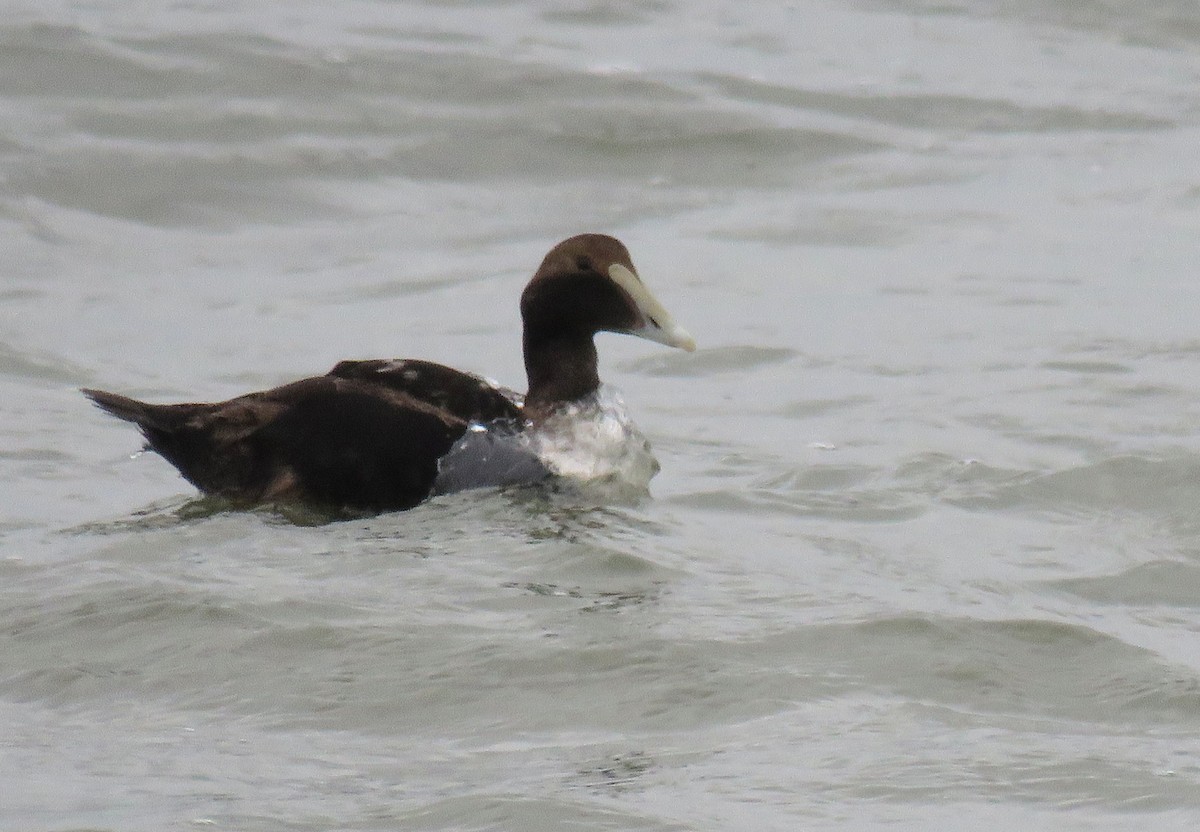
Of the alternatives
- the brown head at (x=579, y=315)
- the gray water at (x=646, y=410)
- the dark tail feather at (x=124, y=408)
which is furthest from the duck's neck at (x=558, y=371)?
the dark tail feather at (x=124, y=408)

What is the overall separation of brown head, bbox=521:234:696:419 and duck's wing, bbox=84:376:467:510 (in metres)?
0.56

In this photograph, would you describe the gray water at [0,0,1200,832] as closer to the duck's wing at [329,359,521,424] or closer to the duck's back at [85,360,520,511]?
the duck's back at [85,360,520,511]

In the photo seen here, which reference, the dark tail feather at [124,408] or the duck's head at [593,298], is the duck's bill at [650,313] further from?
the dark tail feather at [124,408]

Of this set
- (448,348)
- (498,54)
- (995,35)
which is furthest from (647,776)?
(995,35)

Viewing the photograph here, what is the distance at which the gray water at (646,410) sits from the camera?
541cm

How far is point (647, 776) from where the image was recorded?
17.2ft

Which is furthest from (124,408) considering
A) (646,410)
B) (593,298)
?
(646,410)

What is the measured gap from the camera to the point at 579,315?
816 cm

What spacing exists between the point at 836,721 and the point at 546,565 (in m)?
1.64

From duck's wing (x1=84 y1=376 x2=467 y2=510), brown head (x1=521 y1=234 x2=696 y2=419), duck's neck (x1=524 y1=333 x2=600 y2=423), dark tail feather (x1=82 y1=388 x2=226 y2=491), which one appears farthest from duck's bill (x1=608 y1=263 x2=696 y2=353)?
dark tail feather (x1=82 y1=388 x2=226 y2=491)

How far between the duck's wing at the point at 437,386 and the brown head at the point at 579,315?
0.78 ft

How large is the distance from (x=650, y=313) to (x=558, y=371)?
40 centimetres

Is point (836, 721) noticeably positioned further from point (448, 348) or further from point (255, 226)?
point (255, 226)

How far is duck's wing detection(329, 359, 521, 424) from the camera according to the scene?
780 centimetres
